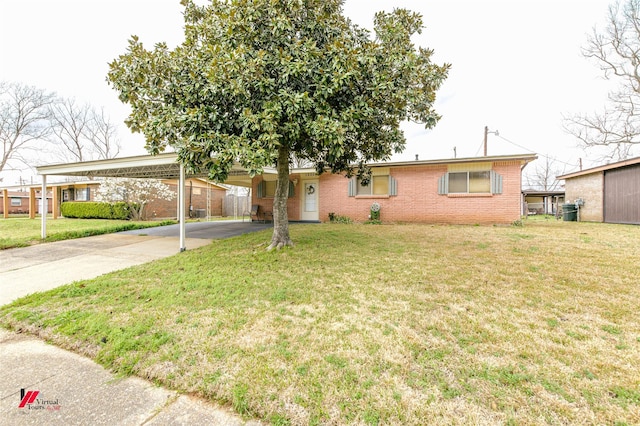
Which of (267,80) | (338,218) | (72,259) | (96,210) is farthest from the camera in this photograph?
(96,210)

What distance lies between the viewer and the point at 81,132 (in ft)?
90.2

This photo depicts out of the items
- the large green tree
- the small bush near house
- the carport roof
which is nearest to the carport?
the carport roof

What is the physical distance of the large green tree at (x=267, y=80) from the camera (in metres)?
4.57

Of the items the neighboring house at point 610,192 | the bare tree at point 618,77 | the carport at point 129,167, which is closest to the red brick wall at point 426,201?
the carport at point 129,167

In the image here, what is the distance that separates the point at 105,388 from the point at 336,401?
1856mm

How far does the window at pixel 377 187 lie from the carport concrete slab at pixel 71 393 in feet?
35.2

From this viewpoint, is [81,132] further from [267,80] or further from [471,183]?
[471,183]

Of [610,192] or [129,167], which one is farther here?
[610,192]

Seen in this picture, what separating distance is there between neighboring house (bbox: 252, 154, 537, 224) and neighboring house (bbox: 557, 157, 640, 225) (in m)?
5.47

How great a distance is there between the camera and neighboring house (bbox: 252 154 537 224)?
10500 mm

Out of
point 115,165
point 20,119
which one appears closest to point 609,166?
point 115,165

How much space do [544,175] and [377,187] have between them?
138ft

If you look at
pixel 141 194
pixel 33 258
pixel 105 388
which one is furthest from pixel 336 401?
pixel 141 194

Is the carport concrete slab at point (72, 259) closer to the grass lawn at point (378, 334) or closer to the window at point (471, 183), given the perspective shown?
the grass lawn at point (378, 334)
